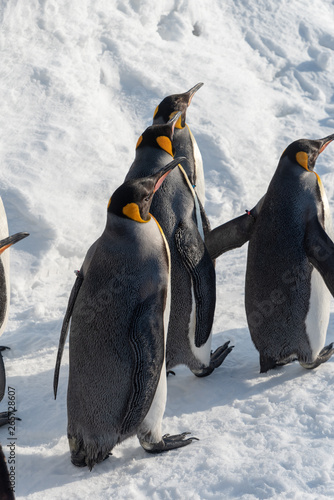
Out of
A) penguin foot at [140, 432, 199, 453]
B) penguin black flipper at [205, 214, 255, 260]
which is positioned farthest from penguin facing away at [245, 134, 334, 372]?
penguin foot at [140, 432, 199, 453]

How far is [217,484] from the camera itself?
1946 mm

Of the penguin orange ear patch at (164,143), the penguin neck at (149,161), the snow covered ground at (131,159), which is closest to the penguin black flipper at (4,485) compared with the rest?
the snow covered ground at (131,159)

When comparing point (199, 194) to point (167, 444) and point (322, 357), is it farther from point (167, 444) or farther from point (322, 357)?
point (167, 444)

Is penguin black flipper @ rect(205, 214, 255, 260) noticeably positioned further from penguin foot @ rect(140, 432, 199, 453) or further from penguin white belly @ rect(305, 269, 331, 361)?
penguin foot @ rect(140, 432, 199, 453)

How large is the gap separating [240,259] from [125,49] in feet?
9.41

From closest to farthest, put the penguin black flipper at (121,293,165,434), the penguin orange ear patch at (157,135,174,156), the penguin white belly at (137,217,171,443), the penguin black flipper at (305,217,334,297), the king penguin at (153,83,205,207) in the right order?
the penguin black flipper at (121,293,165,434), the penguin white belly at (137,217,171,443), the penguin black flipper at (305,217,334,297), the penguin orange ear patch at (157,135,174,156), the king penguin at (153,83,205,207)

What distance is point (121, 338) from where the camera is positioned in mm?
2107

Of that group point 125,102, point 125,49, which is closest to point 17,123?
point 125,102

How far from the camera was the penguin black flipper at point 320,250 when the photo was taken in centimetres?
253

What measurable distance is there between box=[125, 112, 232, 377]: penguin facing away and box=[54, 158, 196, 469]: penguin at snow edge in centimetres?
50

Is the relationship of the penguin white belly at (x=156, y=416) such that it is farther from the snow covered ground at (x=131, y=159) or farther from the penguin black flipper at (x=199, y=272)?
the penguin black flipper at (x=199, y=272)

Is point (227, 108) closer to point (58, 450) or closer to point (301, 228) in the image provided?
point (301, 228)

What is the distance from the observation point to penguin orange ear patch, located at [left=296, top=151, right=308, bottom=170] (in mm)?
2738

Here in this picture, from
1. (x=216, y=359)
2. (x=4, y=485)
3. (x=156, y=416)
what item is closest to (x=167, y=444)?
(x=156, y=416)
